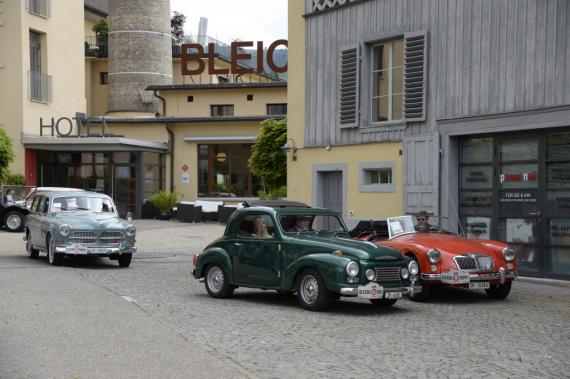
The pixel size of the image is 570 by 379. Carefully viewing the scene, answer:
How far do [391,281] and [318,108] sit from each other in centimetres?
987

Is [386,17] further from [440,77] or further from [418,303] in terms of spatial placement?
[418,303]

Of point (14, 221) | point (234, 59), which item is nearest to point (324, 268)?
point (14, 221)

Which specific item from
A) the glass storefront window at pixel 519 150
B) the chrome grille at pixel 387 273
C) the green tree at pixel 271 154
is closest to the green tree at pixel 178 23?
the green tree at pixel 271 154

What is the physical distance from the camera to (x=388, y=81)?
1881 cm

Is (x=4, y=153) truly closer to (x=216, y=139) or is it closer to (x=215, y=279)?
(x=216, y=139)

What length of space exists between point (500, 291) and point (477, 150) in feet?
15.3

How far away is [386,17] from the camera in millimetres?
18516

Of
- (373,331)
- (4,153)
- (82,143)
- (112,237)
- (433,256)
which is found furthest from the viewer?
(82,143)

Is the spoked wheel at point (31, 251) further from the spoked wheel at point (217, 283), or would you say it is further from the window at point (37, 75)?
the window at point (37, 75)

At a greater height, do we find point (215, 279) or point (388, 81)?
point (388, 81)

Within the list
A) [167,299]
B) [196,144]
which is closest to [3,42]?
[196,144]

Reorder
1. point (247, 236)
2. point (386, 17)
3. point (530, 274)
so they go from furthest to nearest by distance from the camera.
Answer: point (386, 17)
point (530, 274)
point (247, 236)

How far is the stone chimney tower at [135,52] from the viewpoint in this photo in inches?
1890

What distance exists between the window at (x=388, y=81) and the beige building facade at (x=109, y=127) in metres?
20.0
